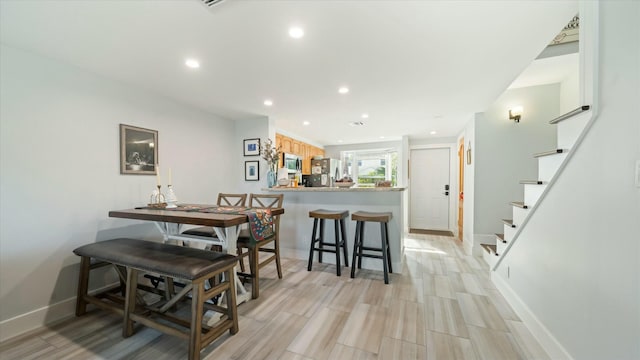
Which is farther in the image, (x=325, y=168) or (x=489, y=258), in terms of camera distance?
(x=325, y=168)

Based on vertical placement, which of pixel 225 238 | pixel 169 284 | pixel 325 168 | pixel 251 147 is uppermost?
pixel 251 147

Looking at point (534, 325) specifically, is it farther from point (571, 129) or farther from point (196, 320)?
point (196, 320)

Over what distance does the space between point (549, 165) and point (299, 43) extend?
2.12m

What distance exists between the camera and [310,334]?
1750mm

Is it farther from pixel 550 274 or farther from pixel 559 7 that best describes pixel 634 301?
pixel 559 7

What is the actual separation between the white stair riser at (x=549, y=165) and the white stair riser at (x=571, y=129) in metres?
0.08

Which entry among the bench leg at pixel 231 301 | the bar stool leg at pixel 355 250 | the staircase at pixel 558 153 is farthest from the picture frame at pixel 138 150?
the staircase at pixel 558 153

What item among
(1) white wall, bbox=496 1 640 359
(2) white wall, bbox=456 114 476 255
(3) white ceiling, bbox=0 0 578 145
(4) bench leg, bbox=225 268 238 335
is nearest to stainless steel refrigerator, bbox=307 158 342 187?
(2) white wall, bbox=456 114 476 255

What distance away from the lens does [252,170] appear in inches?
152

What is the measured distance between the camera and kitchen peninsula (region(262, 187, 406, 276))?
9.75ft

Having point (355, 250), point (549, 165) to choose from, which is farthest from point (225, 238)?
point (549, 165)

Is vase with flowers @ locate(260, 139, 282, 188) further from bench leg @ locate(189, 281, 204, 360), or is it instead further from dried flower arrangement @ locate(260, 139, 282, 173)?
bench leg @ locate(189, 281, 204, 360)

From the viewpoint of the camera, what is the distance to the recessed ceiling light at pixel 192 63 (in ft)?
6.56

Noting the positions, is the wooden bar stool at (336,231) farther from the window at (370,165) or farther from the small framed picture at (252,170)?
the window at (370,165)
